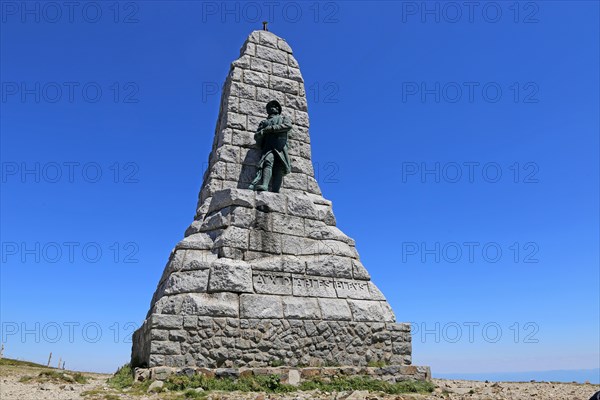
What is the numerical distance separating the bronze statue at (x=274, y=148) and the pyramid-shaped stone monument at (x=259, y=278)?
26 cm

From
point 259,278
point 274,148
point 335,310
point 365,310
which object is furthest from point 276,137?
point 365,310

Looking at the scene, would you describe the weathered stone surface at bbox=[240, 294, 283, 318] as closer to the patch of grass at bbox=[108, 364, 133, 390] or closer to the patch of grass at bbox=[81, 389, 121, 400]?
the patch of grass at bbox=[108, 364, 133, 390]

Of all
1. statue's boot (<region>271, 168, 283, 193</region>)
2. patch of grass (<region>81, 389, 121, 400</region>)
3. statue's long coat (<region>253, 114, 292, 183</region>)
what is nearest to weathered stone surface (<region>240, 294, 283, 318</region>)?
patch of grass (<region>81, 389, 121, 400</region>)

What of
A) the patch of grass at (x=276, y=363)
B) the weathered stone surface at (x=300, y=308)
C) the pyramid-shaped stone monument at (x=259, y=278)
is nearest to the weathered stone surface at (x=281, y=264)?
the pyramid-shaped stone monument at (x=259, y=278)

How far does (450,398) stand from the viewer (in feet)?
28.7

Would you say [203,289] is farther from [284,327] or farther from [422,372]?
[422,372]

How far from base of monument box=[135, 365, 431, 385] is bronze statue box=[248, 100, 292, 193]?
13.3 ft

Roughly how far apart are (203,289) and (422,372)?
4592 millimetres

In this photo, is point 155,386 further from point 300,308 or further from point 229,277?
Result: point 300,308

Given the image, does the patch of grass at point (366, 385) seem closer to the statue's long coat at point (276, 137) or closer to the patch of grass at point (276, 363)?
the patch of grass at point (276, 363)

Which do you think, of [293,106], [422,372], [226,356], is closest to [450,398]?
[422,372]

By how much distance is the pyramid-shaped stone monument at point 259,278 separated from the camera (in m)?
9.13

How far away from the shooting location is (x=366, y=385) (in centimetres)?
929

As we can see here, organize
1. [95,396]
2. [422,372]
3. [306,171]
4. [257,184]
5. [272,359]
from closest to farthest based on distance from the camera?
[95,396]
[272,359]
[422,372]
[257,184]
[306,171]
